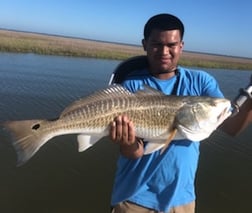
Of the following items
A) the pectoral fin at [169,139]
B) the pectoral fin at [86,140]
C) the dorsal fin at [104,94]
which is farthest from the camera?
the pectoral fin at [86,140]

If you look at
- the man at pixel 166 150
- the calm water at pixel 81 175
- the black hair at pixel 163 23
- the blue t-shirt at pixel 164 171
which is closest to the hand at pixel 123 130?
the man at pixel 166 150

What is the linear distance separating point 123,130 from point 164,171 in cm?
52

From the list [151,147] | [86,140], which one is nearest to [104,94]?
[86,140]

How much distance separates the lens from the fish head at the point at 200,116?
3473 mm

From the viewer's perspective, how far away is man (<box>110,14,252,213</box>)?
11.5 ft

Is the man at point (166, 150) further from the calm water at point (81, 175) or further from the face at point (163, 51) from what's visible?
the calm water at point (81, 175)

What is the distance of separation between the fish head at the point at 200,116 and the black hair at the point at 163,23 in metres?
0.69

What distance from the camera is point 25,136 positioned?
11.4ft

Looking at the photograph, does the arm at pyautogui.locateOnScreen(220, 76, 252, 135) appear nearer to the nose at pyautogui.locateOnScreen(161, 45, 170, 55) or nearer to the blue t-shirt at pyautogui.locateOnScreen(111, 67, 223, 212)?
the blue t-shirt at pyautogui.locateOnScreen(111, 67, 223, 212)

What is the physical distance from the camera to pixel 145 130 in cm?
348

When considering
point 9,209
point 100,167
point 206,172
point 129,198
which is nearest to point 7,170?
point 9,209

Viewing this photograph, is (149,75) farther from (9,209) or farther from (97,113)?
(9,209)

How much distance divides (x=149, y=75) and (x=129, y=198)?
111cm

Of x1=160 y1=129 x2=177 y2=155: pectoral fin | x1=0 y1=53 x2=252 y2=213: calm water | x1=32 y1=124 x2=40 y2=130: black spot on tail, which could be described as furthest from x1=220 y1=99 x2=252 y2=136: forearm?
x1=0 y1=53 x2=252 y2=213: calm water
